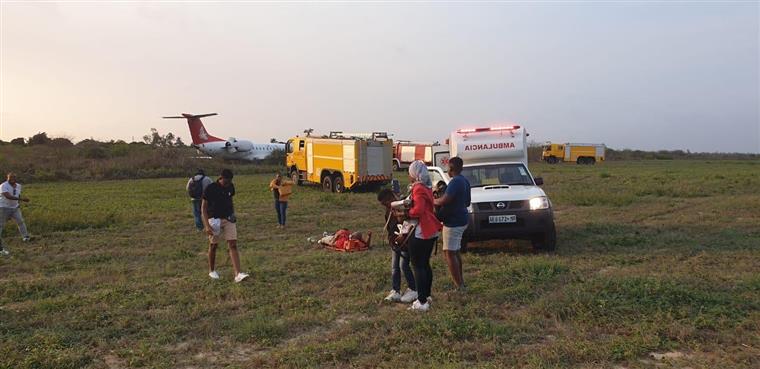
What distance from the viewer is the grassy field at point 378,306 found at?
4770 millimetres

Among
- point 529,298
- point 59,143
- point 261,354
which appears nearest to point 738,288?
point 529,298

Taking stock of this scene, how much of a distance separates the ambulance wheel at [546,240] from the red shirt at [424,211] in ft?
12.0

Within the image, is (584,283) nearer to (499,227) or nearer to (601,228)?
(499,227)

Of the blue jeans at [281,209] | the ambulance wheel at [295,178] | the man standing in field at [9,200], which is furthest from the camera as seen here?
the ambulance wheel at [295,178]

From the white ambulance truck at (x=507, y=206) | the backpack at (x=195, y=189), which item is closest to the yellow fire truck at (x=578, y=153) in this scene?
the white ambulance truck at (x=507, y=206)

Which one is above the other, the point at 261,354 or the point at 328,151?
the point at 328,151

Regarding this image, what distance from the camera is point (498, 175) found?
34.3 feet

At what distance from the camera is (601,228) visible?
11.7 metres

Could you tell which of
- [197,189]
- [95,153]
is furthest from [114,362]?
[95,153]

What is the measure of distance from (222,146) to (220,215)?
4417cm

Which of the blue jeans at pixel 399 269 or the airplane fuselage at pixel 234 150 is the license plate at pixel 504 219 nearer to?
the blue jeans at pixel 399 269

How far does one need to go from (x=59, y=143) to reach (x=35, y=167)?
2164 cm

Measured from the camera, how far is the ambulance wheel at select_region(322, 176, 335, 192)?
23.3 m

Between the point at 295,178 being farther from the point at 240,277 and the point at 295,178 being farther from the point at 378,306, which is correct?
the point at 378,306
